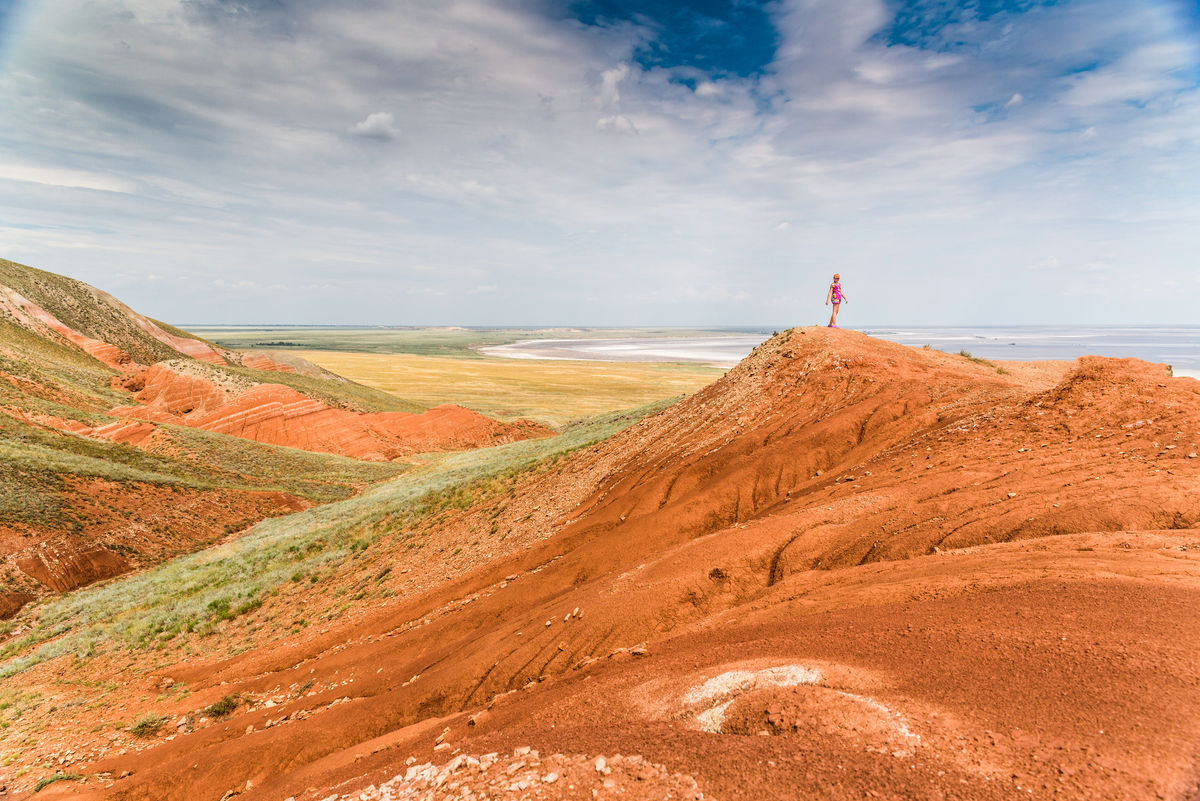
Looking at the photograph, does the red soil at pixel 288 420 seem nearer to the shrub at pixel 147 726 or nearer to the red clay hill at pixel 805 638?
the red clay hill at pixel 805 638

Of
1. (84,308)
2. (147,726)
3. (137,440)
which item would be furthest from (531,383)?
(147,726)

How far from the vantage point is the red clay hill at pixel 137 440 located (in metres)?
25.3

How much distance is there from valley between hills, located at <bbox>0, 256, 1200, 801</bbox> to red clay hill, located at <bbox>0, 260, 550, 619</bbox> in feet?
1.14

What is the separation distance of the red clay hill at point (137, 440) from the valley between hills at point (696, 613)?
347mm

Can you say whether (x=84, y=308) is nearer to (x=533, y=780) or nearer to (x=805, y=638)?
(x=533, y=780)

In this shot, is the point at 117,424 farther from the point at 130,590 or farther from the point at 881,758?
the point at 881,758

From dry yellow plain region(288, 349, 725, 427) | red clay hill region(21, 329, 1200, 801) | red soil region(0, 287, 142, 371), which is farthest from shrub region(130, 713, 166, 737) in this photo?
red soil region(0, 287, 142, 371)

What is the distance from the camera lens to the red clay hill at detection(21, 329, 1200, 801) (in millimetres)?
5215

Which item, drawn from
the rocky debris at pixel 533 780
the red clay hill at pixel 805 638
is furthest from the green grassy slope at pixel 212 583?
the rocky debris at pixel 533 780

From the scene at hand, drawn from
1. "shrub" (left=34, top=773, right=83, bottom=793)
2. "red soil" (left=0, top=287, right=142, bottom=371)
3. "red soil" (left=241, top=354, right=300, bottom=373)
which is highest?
"red soil" (left=0, top=287, right=142, bottom=371)

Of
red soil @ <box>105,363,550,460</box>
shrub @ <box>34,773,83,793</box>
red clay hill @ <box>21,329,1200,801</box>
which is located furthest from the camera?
red soil @ <box>105,363,550,460</box>

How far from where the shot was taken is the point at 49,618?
66.3ft

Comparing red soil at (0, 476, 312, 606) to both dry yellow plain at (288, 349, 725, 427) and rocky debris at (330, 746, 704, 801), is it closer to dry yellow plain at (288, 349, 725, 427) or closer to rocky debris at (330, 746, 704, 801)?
rocky debris at (330, 746, 704, 801)

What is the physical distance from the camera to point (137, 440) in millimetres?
39250
